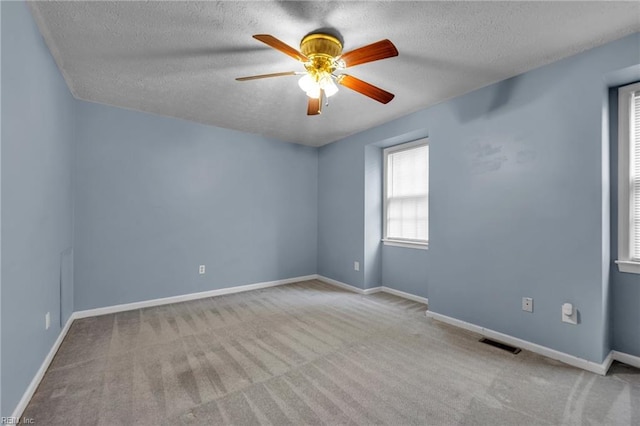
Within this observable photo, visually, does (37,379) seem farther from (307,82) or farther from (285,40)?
(285,40)

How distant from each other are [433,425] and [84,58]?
12.0ft

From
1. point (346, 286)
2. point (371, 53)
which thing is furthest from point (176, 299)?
point (371, 53)

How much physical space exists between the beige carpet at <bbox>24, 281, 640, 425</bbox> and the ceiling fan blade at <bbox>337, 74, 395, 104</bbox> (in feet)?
7.10

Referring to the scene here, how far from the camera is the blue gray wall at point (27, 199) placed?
1.48 m

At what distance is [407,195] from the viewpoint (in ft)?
13.3

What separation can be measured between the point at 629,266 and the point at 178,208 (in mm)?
4653

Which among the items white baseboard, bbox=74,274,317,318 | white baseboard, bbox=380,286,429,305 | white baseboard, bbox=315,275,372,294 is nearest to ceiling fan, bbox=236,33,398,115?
white baseboard, bbox=380,286,429,305

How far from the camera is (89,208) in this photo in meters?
3.18

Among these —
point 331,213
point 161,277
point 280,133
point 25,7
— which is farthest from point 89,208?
point 331,213

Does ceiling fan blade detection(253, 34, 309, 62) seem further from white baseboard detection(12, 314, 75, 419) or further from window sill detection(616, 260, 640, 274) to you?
window sill detection(616, 260, 640, 274)

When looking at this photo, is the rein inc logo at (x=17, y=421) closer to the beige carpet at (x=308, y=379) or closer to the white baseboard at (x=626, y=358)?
the beige carpet at (x=308, y=379)

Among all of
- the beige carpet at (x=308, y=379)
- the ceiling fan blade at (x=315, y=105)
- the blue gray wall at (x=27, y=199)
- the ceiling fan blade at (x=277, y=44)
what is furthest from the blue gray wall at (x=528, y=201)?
the blue gray wall at (x=27, y=199)

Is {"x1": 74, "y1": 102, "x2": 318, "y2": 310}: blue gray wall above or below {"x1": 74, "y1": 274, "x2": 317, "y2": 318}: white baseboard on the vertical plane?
above

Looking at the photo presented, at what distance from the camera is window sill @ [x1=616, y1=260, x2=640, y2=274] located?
7.03ft
